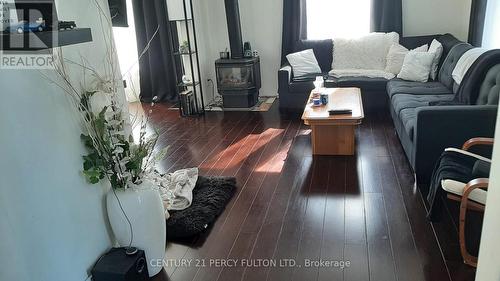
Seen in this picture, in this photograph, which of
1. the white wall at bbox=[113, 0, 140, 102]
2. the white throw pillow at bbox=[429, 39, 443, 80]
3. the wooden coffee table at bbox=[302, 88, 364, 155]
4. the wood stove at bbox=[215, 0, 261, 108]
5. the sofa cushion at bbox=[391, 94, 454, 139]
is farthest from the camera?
the white wall at bbox=[113, 0, 140, 102]

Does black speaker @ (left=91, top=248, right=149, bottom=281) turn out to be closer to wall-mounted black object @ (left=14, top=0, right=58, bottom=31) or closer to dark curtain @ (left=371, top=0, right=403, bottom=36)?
wall-mounted black object @ (left=14, top=0, right=58, bottom=31)

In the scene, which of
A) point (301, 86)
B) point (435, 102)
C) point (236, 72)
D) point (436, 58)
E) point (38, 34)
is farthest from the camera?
point (236, 72)

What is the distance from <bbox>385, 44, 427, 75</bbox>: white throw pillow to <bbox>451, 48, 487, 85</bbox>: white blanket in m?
1.05

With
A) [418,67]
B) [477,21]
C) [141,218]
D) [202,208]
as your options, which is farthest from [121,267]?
[477,21]

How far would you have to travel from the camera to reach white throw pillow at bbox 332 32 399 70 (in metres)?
5.06

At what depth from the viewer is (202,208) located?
8.75ft

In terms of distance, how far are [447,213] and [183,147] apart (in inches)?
101

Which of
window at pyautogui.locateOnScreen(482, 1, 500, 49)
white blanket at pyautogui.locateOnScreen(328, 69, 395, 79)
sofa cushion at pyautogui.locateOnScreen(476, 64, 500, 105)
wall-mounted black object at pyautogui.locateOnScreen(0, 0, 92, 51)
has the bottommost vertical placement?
white blanket at pyautogui.locateOnScreen(328, 69, 395, 79)

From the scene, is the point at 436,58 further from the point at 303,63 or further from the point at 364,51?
the point at 303,63

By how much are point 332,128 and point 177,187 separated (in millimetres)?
1478

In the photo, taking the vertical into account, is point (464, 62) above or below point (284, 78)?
above

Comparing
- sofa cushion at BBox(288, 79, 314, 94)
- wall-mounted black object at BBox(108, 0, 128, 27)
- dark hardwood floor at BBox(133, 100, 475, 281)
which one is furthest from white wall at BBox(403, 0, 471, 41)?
wall-mounted black object at BBox(108, 0, 128, 27)

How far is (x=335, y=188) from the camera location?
2904 mm

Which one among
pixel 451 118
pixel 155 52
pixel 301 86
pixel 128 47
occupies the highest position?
pixel 128 47
